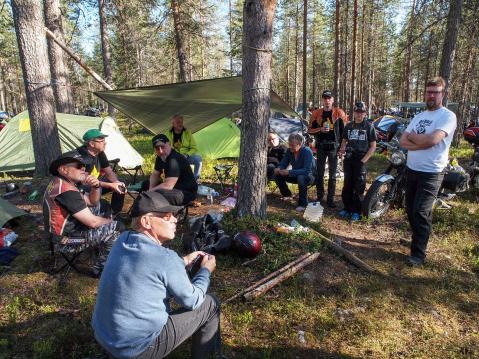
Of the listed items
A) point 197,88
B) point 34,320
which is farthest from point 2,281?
point 197,88

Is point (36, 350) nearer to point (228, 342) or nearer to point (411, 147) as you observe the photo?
point (228, 342)

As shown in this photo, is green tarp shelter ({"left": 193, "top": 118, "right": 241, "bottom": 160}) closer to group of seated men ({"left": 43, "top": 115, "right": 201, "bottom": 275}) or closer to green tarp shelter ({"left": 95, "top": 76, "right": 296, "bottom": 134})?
green tarp shelter ({"left": 95, "top": 76, "right": 296, "bottom": 134})

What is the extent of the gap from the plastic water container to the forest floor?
47 centimetres

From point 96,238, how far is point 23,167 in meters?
5.62

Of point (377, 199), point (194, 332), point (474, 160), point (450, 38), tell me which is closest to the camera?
point (194, 332)

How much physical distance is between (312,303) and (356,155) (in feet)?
9.22

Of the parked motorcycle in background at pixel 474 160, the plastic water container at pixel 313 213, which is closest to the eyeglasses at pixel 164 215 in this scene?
the plastic water container at pixel 313 213

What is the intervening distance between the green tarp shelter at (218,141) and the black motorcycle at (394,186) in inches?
201

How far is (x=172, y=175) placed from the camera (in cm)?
478

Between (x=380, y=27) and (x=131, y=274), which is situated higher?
(x=380, y=27)

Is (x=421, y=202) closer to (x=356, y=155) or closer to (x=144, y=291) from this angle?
(x=356, y=155)

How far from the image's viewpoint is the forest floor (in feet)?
8.99

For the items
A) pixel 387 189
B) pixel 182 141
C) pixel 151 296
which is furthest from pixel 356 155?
pixel 151 296

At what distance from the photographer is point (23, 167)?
7.96 metres
